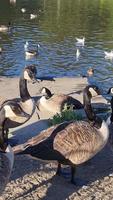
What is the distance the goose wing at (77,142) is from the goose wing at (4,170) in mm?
1063

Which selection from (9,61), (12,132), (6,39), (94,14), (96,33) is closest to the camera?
(12,132)

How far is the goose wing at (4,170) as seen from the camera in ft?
21.7

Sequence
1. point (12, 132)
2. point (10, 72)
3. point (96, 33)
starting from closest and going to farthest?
point (12, 132)
point (10, 72)
point (96, 33)

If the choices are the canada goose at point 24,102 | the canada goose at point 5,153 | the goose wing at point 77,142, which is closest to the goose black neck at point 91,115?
the goose wing at point 77,142

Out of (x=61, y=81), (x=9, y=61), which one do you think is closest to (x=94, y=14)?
(x=9, y=61)

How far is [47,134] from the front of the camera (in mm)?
7910

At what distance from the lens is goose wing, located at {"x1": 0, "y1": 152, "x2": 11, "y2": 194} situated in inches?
261

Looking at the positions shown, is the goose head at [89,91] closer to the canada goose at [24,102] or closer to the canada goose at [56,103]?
the canada goose at [56,103]

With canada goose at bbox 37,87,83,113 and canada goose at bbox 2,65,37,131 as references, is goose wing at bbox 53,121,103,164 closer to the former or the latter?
canada goose at bbox 2,65,37,131

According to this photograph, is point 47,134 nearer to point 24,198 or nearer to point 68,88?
point 24,198

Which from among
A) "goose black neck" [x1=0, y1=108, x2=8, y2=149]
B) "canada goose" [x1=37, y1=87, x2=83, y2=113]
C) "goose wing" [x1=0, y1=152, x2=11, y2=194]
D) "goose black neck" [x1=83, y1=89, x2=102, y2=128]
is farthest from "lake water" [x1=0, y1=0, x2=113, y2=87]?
"goose wing" [x1=0, y1=152, x2=11, y2=194]

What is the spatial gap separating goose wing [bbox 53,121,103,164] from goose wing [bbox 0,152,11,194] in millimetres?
1063

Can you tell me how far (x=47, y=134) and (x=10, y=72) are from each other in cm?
1419

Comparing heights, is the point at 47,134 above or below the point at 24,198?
above
